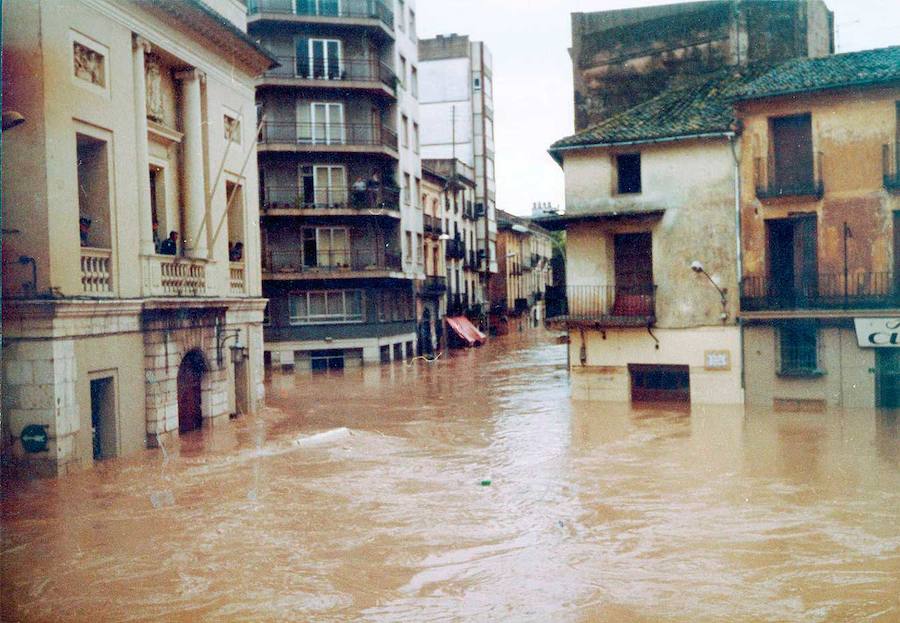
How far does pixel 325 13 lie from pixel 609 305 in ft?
83.2

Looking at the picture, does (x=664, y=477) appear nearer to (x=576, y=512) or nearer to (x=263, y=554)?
(x=576, y=512)

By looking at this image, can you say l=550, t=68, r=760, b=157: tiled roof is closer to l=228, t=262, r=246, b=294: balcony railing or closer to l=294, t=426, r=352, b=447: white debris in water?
l=228, t=262, r=246, b=294: balcony railing

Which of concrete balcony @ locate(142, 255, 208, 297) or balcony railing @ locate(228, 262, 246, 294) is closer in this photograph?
concrete balcony @ locate(142, 255, 208, 297)

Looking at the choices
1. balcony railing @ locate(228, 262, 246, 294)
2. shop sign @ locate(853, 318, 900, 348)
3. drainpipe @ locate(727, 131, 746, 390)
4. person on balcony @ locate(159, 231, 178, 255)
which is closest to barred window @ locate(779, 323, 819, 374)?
drainpipe @ locate(727, 131, 746, 390)

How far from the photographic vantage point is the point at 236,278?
27656 millimetres

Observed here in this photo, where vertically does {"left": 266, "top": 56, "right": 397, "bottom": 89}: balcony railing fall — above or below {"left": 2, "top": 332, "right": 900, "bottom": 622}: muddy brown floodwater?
above

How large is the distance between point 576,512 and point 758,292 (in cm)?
1336

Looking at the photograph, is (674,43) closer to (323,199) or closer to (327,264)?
(323,199)

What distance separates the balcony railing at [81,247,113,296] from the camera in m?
19.0

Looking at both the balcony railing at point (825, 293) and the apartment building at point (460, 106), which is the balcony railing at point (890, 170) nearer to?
the balcony railing at point (825, 293)

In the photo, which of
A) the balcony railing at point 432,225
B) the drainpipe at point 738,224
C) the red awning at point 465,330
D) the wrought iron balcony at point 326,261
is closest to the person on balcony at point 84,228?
the drainpipe at point 738,224

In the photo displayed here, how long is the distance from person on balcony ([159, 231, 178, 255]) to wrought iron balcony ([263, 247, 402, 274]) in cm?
2217

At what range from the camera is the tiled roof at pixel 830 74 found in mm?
25547

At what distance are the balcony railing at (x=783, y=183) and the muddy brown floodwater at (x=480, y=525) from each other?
19.8ft
